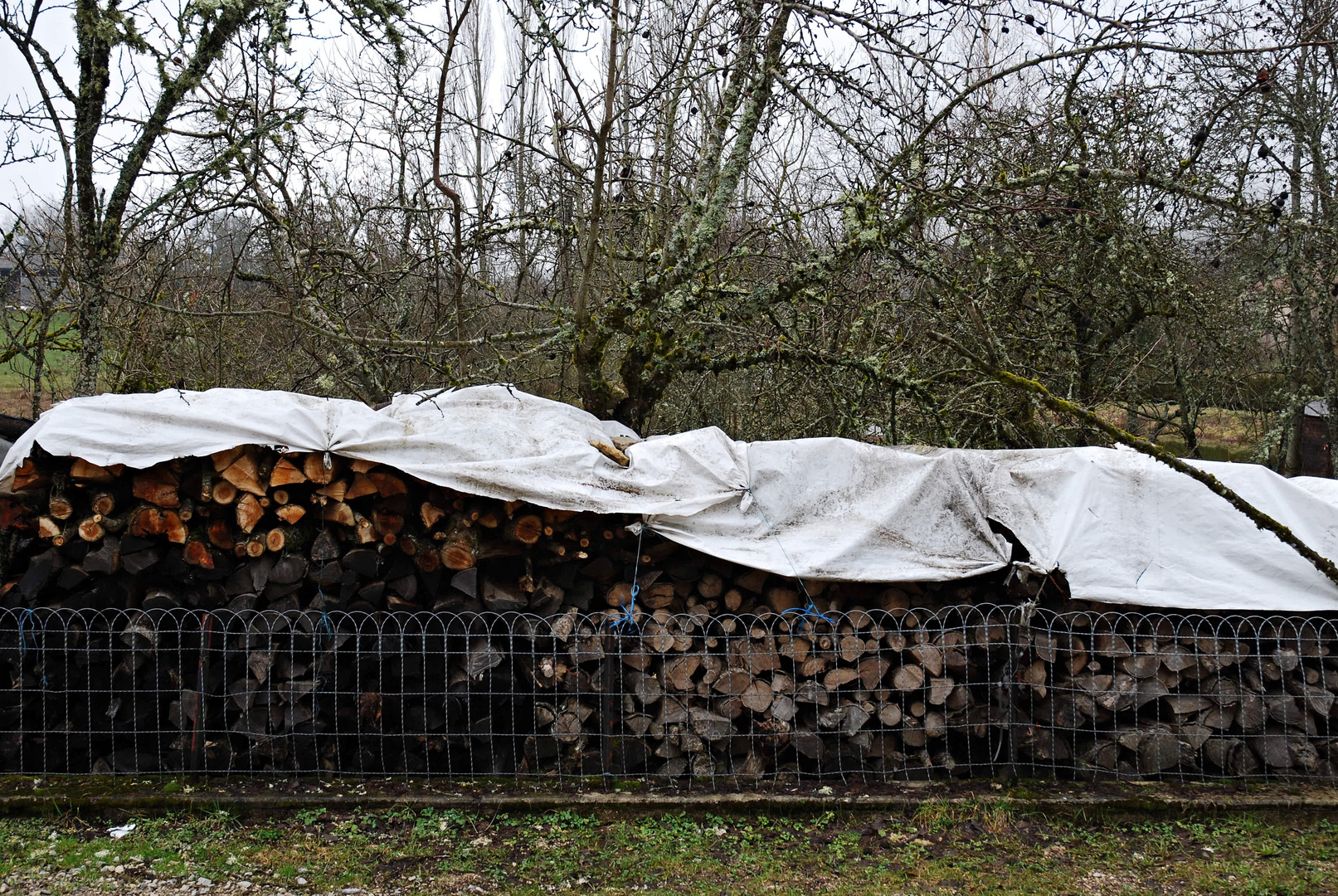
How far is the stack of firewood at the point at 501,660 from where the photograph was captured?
165 inches

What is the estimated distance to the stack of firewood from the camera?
419cm

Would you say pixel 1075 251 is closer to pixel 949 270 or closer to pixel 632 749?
pixel 949 270

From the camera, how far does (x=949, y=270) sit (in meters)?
6.12

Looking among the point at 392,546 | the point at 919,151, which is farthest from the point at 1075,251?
the point at 392,546

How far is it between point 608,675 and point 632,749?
38 centimetres

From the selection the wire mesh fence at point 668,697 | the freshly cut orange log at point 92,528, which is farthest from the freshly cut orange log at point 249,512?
the freshly cut orange log at point 92,528

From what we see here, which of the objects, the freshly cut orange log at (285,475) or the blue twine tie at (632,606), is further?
the blue twine tie at (632,606)

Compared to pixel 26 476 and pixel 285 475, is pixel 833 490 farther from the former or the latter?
pixel 26 476

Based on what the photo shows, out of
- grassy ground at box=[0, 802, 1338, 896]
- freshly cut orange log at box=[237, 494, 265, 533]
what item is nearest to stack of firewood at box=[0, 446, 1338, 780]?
freshly cut orange log at box=[237, 494, 265, 533]

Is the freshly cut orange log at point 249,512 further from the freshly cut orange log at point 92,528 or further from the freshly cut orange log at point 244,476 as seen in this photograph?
the freshly cut orange log at point 92,528

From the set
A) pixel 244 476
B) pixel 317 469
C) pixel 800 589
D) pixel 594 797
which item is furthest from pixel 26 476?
pixel 800 589

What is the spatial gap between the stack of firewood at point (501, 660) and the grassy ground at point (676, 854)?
14.2 inches

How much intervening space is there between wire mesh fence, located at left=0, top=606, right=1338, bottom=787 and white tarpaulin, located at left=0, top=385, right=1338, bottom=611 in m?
0.27

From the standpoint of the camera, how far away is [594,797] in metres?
4.01
